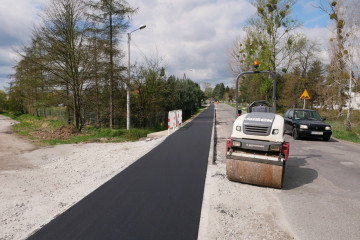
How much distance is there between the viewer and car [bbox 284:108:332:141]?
35.1ft

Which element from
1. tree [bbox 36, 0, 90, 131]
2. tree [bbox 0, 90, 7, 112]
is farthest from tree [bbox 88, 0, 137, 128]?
tree [bbox 0, 90, 7, 112]

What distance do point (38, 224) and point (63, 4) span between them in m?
15.3

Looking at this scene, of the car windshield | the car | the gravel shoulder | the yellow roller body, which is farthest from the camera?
the car windshield

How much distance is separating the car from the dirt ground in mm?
5304

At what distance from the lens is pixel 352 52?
44.0 ft

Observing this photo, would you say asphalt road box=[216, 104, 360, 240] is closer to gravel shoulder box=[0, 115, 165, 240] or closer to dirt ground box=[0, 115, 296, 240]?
dirt ground box=[0, 115, 296, 240]

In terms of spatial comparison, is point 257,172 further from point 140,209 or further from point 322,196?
point 140,209

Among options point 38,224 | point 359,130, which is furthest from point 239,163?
point 359,130

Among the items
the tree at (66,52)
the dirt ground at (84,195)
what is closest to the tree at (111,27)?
the tree at (66,52)

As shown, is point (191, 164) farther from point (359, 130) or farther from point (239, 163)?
point (359, 130)

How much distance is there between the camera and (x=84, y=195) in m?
4.57

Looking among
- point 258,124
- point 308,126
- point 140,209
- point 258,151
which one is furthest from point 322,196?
point 308,126

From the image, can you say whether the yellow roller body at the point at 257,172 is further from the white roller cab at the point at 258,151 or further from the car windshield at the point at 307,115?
the car windshield at the point at 307,115

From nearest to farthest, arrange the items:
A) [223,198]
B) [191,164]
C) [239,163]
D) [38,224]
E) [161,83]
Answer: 1. [38,224]
2. [223,198]
3. [239,163]
4. [191,164]
5. [161,83]
